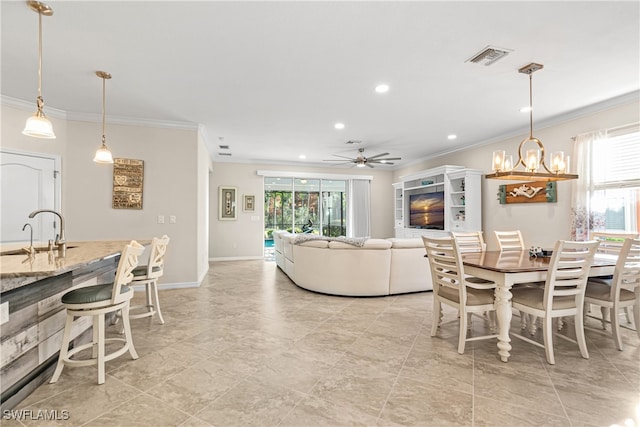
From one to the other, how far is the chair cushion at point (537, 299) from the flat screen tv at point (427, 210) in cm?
425

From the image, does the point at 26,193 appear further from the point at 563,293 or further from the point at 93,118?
the point at 563,293

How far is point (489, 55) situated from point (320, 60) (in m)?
1.59

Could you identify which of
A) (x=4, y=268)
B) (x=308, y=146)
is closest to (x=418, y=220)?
(x=308, y=146)

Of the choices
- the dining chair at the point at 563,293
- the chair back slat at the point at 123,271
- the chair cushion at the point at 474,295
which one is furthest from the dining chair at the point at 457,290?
the chair back slat at the point at 123,271

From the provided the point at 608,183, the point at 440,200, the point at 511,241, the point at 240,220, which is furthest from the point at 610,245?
the point at 240,220

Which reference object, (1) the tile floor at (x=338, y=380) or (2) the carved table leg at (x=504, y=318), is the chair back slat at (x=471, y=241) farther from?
(2) the carved table leg at (x=504, y=318)

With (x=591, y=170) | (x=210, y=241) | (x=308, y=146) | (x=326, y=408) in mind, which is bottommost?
(x=326, y=408)

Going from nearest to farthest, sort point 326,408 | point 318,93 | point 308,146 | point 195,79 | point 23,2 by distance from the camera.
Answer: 1. point 326,408
2. point 23,2
3. point 195,79
4. point 318,93
5. point 308,146

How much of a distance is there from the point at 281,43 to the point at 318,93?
1163 mm

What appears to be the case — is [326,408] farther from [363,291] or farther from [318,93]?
[318,93]

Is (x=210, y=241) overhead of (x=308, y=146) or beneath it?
beneath

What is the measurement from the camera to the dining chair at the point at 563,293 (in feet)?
7.83

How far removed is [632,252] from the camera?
2627mm

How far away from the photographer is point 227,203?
26.5 ft
